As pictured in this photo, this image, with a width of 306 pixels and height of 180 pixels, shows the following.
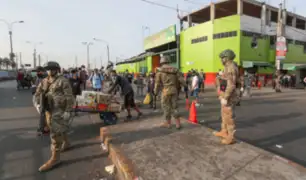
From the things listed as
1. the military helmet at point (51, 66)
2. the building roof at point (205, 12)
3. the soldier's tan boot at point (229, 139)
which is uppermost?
the building roof at point (205, 12)

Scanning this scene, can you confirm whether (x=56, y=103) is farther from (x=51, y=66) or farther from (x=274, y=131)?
(x=274, y=131)

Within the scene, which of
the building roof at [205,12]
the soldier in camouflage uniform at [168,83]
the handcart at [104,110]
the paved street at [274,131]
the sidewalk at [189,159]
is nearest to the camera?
the sidewalk at [189,159]

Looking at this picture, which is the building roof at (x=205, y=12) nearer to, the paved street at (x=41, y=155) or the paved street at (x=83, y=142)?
the paved street at (x=83, y=142)

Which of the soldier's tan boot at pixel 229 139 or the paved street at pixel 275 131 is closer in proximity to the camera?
the soldier's tan boot at pixel 229 139

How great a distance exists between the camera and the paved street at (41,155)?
315 centimetres

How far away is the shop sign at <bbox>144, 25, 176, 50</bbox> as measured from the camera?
92.9 feet

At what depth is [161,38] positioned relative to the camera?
3234 cm

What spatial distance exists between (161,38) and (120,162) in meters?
30.9

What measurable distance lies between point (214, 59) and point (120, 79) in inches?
727

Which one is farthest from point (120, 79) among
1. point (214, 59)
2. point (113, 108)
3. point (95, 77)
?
point (214, 59)

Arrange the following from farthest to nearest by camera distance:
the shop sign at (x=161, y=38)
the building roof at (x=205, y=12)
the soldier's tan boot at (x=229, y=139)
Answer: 1. the shop sign at (x=161, y=38)
2. the building roof at (x=205, y=12)
3. the soldier's tan boot at (x=229, y=139)

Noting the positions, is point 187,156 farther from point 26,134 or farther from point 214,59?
point 214,59

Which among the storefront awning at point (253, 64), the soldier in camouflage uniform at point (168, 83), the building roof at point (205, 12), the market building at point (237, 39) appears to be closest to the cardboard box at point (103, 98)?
the soldier in camouflage uniform at point (168, 83)

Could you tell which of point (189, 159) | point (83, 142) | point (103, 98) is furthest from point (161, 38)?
point (189, 159)
